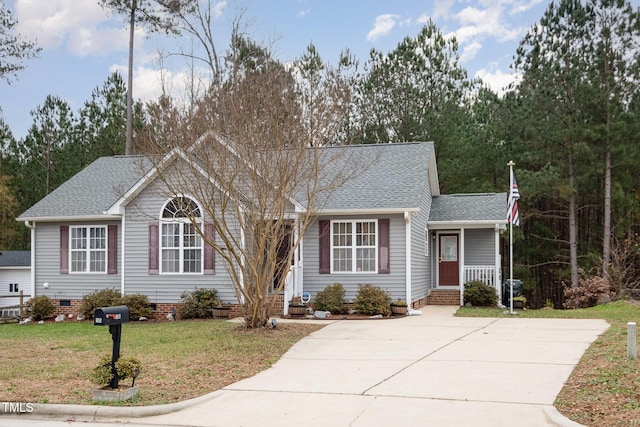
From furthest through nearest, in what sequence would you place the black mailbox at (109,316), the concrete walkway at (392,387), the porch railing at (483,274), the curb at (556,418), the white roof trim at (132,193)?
the porch railing at (483,274) → the white roof trim at (132,193) → the black mailbox at (109,316) → the concrete walkway at (392,387) → the curb at (556,418)

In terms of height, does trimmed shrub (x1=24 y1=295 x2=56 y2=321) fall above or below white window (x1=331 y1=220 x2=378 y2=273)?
below

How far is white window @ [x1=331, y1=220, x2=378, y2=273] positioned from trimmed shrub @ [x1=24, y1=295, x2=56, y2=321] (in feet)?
28.5

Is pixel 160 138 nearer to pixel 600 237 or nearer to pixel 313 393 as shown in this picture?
pixel 313 393

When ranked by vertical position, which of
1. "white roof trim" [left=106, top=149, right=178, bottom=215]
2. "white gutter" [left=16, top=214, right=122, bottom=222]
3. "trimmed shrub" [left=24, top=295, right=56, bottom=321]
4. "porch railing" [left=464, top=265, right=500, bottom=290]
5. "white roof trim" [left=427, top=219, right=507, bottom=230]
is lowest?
"trimmed shrub" [left=24, top=295, right=56, bottom=321]

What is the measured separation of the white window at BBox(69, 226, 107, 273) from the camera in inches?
816

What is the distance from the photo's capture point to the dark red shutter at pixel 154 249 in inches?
768

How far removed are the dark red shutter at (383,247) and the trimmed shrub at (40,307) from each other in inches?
393

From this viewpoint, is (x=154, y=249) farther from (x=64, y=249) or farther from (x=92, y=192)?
(x=92, y=192)

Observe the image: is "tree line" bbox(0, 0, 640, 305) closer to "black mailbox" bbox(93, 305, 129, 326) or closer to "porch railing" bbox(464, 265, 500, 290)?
"porch railing" bbox(464, 265, 500, 290)

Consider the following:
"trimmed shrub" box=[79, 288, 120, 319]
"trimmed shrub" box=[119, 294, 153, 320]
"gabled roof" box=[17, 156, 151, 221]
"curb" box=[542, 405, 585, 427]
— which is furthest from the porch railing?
"curb" box=[542, 405, 585, 427]

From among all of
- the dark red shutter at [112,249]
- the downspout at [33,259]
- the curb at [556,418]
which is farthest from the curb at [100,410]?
the downspout at [33,259]

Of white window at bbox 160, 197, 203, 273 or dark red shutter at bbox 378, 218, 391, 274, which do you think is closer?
dark red shutter at bbox 378, 218, 391, 274

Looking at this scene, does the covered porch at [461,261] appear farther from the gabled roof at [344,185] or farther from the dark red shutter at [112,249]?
the dark red shutter at [112,249]

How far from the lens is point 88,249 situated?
2088 centimetres
